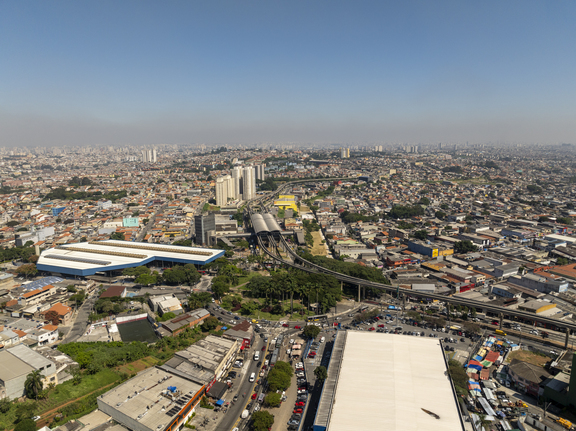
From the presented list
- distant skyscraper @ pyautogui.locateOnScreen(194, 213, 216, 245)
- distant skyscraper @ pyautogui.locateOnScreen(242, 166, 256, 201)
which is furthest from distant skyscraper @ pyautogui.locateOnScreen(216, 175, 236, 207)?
distant skyscraper @ pyautogui.locateOnScreen(194, 213, 216, 245)

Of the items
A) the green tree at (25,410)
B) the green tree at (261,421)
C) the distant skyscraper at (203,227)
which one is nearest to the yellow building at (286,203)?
the distant skyscraper at (203,227)

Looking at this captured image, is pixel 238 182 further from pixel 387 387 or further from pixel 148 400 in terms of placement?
pixel 387 387

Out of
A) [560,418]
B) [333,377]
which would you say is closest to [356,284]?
[333,377]

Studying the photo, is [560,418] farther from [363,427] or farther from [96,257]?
[96,257]

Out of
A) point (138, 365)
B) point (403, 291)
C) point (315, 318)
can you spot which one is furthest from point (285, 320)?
point (138, 365)

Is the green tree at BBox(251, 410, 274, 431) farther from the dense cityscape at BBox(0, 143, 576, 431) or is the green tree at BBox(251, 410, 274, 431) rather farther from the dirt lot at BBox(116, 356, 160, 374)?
the dirt lot at BBox(116, 356, 160, 374)

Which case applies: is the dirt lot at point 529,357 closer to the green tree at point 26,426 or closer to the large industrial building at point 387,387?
the large industrial building at point 387,387
